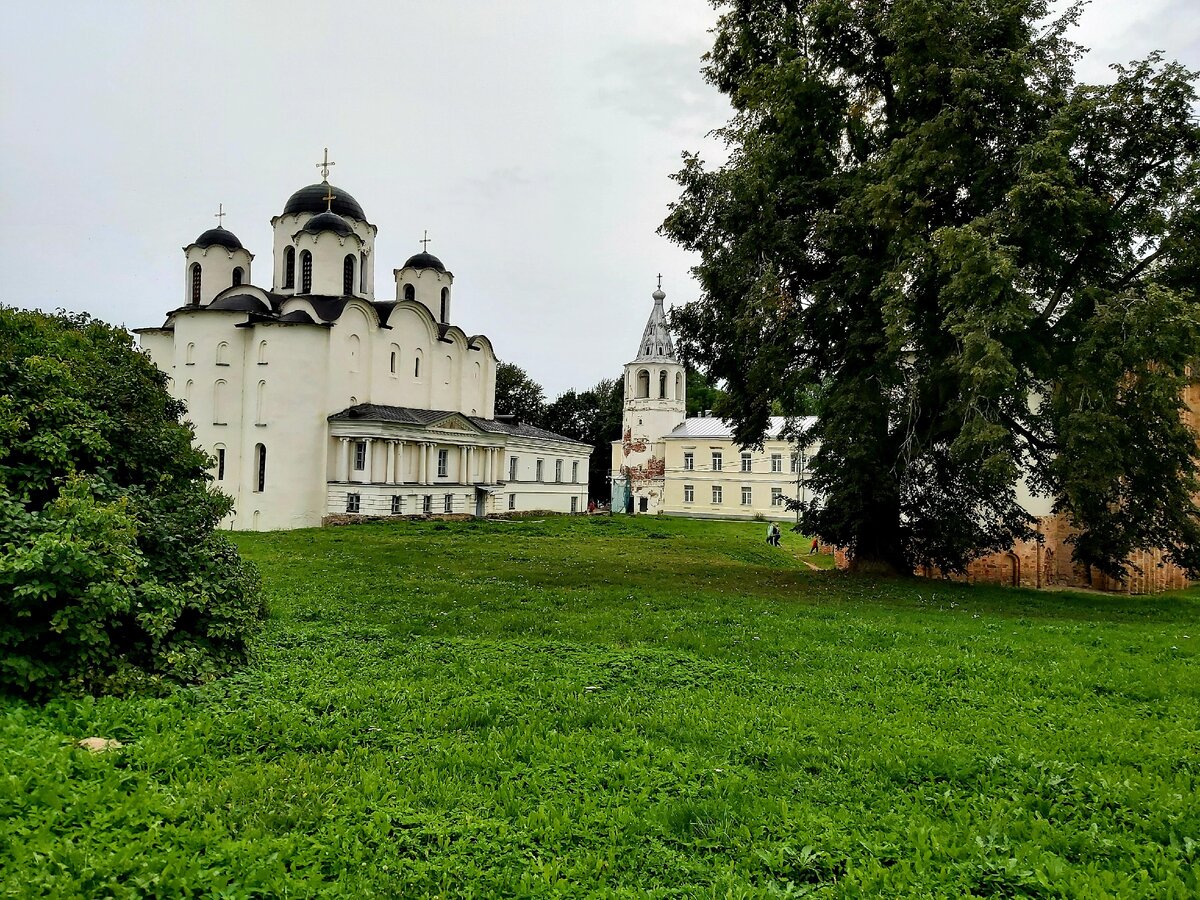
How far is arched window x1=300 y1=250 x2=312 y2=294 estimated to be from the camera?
124 feet

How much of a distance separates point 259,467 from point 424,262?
53.6 feet

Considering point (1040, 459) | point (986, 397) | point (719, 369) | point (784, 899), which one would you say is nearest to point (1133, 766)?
point (784, 899)

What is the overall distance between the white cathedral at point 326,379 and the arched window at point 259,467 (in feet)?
0.33

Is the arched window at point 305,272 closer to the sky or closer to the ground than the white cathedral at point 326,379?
closer to the sky

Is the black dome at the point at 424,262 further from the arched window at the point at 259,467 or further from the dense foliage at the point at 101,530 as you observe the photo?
the dense foliage at the point at 101,530

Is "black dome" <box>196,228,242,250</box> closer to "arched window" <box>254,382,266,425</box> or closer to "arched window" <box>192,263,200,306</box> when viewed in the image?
"arched window" <box>192,263,200,306</box>

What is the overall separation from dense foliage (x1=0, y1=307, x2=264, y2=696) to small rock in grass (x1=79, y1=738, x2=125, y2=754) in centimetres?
94

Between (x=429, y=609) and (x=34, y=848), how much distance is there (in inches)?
303

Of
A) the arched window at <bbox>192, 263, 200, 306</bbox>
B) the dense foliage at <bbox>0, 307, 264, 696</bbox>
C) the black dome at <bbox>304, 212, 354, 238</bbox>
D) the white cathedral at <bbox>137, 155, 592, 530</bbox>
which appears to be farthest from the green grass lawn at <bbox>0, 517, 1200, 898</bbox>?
the arched window at <bbox>192, 263, 200, 306</bbox>

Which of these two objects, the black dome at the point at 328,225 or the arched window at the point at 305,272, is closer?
the black dome at the point at 328,225

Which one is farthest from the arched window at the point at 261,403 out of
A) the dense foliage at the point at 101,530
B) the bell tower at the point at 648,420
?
the bell tower at the point at 648,420

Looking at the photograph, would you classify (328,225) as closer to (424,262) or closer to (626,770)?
(424,262)

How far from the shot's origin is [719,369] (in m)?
17.3

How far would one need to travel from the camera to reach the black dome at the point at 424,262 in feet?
143
